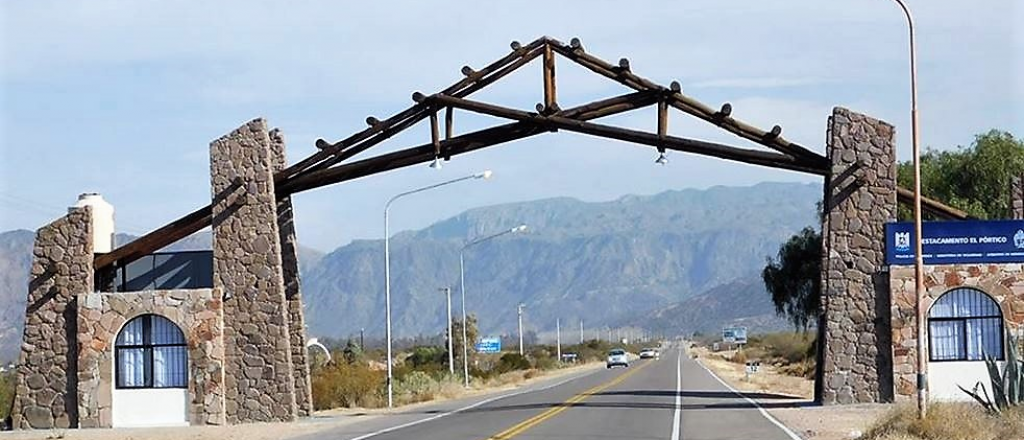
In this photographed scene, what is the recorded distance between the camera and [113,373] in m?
39.1

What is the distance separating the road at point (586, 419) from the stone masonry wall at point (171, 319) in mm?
4241

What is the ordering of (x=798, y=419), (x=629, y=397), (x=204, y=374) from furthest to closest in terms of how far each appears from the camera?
(x=629, y=397), (x=204, y=374), (x=798, y=419)

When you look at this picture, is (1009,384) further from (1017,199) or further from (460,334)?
(460,334)

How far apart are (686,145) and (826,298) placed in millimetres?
5285

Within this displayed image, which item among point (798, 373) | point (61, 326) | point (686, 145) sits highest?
point (686, 145)

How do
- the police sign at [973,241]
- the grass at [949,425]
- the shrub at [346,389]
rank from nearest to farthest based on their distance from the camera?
1. the grass at [949,425]
2. the police sign at [973,241]
3. the shrub at [346,389]

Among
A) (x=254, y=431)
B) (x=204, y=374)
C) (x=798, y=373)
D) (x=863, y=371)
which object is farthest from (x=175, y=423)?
(x=798, y=373)

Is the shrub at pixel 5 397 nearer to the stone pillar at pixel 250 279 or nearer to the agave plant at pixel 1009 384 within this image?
the stone pillar at pixel 250 279

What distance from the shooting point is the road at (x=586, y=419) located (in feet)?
101

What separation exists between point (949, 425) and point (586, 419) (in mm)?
11346

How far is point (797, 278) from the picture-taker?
62750 millimetres

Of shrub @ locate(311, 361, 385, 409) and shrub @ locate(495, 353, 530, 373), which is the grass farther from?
shrub @ locate(495, 353, 530, 373)

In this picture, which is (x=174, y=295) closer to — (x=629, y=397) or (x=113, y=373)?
(x=113, y=373)

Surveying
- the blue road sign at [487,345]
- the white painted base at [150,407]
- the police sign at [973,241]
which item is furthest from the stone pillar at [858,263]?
the blue road sign at [487,345]
